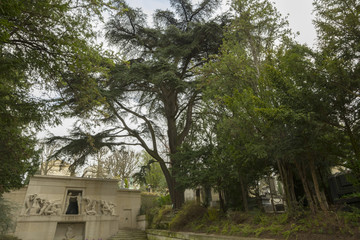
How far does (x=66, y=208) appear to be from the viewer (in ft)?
46.6

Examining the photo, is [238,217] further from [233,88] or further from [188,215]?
[233,88]

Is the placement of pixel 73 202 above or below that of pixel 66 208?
above

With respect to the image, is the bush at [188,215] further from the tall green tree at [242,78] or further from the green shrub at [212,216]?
the tall green tree at [242,78]

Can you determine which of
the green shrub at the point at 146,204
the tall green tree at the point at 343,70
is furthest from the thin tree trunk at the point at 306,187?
the green shrub at the point at 146,204

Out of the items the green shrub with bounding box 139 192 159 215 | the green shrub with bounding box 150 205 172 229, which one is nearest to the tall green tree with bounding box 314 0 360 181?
the green shrub with bounding box 150 205 172 229

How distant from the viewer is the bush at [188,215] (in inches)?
386

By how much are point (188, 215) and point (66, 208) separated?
28.5 feet

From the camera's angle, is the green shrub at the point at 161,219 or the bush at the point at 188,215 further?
the green shrub at the point at 161,219

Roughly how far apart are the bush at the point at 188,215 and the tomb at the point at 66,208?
6589 mm

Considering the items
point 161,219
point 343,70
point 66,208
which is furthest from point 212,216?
point 66,208

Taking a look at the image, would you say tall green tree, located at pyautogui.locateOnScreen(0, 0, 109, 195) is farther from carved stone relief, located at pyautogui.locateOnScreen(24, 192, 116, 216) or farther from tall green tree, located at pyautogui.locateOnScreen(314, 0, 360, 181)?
carved stone relief, located at pyautogui.locateOnScreen(24, 192, 116, 216)

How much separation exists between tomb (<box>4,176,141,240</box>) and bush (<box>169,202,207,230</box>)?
6.59 m

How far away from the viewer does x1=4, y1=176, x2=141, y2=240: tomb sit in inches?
505

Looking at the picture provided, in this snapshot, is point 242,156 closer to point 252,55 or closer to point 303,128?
point 303,128
